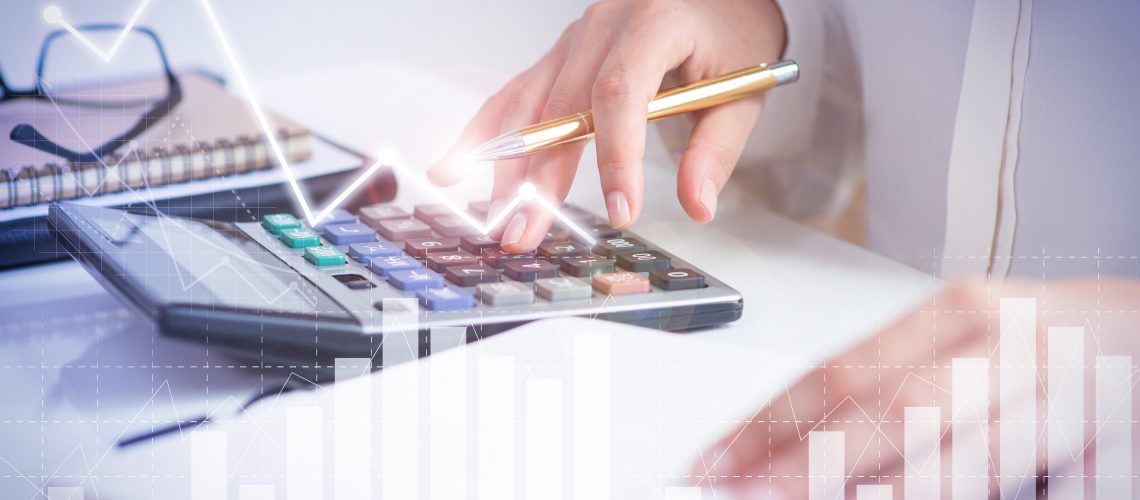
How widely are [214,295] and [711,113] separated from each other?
258mm

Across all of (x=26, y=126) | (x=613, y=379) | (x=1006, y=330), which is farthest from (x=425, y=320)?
(x=26, y=126)

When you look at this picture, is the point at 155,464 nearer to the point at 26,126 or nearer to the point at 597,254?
the point at 597,254

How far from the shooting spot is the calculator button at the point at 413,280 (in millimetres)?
344

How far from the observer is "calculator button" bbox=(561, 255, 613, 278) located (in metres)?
0.37

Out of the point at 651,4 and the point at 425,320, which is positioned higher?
the point at 651,4

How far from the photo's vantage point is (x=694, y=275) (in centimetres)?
37
